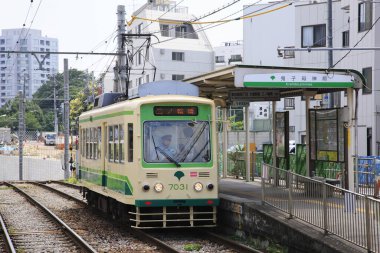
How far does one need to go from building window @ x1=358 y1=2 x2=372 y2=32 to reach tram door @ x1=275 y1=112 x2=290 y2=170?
1814 centimetres

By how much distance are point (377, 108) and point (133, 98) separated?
75.8ft

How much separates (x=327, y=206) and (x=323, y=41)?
114 ft

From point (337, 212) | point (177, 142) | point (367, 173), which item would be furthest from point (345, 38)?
point (337, 212)

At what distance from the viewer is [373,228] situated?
10.0m

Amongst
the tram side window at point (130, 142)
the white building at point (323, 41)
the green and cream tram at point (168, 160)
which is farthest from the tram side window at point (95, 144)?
the white building at point (323, 41)

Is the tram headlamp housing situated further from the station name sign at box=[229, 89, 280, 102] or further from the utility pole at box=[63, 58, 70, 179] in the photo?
the utility pole at box=[63, 58, 70, 179]

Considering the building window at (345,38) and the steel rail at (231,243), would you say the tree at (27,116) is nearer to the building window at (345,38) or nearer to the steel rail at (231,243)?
the building window at (345,38)

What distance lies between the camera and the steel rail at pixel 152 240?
43.5 feet

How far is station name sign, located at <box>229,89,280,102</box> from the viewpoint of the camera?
1883 centimetres

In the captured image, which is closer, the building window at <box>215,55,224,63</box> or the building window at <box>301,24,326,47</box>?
the building window at <box>301,24,326,47</box>

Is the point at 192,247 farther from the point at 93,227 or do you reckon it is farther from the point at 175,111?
the point at 93,227

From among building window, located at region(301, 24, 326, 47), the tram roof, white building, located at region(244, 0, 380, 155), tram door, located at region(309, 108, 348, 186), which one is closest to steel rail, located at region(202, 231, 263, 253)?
the tram roof

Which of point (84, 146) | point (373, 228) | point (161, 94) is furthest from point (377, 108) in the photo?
point (373, 228)

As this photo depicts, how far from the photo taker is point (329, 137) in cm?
1730
